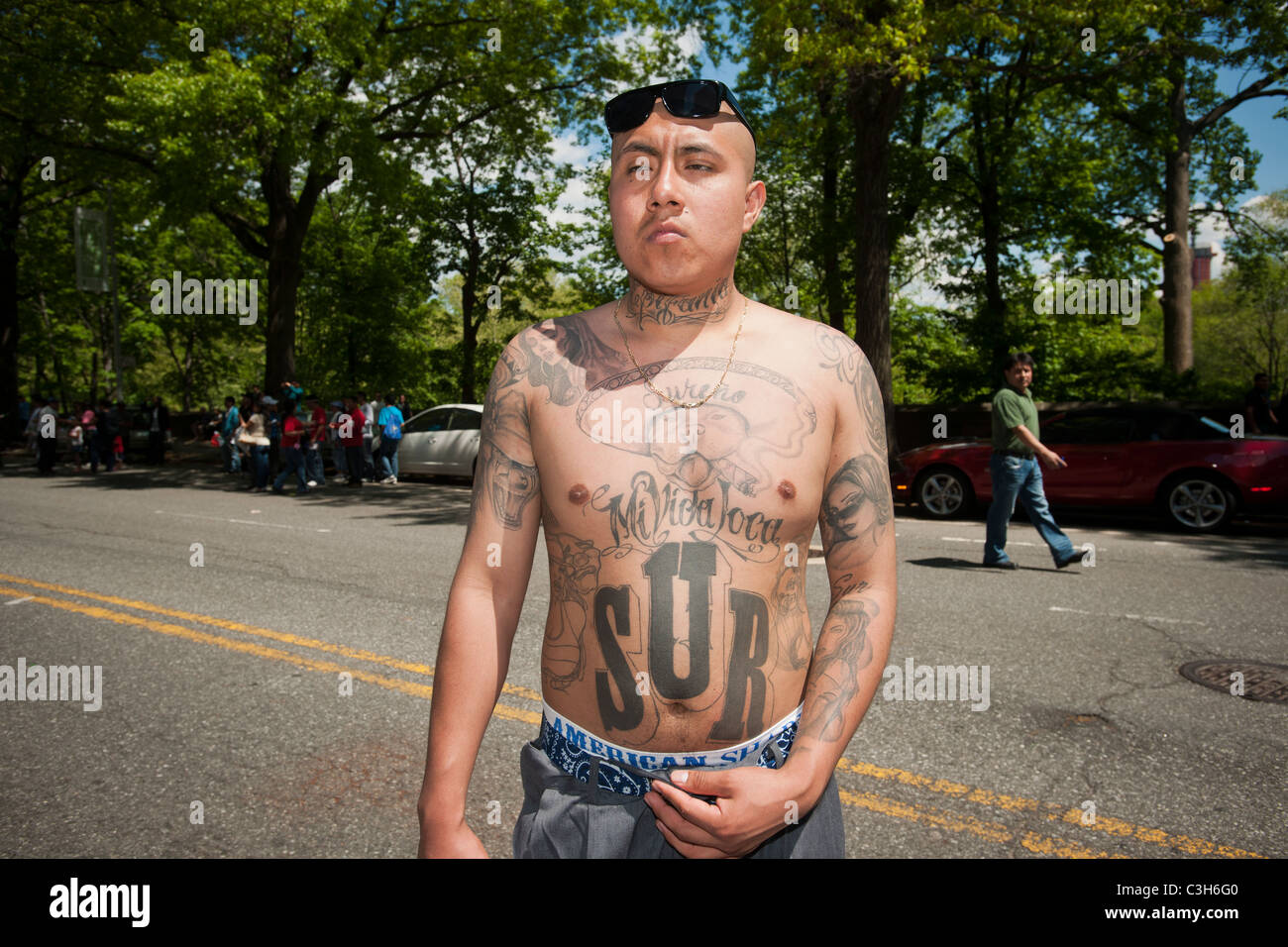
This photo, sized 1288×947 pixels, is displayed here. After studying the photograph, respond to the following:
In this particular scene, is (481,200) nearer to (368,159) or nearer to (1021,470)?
(368,159)

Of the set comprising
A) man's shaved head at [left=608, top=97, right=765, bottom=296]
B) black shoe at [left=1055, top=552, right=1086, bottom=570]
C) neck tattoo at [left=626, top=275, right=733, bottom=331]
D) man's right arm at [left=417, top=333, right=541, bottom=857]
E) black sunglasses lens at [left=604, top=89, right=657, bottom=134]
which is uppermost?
black sunglasses lens at [left=604, top=89, right=657, bottom=134]

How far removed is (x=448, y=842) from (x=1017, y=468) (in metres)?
8.00

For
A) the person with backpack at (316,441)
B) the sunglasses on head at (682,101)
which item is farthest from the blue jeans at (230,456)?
the sunglasses on head at (682,101)

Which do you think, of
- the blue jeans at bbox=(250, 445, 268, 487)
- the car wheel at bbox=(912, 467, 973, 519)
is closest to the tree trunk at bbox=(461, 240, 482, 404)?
the blue jeans at bbox=(250, 445, 268, 487)

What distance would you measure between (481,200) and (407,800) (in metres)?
29.0

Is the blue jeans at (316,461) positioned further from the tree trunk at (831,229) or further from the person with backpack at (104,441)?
the tree trunk at (831,229)

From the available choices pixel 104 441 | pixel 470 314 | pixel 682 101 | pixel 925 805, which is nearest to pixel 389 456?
pixel 104 441

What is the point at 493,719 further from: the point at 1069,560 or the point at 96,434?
the point at 96,434

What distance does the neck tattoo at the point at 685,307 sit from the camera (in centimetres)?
160

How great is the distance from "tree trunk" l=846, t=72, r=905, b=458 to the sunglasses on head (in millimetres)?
13352

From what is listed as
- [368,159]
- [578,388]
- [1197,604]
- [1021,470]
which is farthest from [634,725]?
[368,159]

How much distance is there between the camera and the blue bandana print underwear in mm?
1429

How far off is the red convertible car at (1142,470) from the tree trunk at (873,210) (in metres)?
2.06

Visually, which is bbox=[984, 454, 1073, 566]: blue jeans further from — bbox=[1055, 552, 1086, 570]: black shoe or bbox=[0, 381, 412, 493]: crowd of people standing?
bbox=[0, 381, 412, 493]: crowd of people standing
